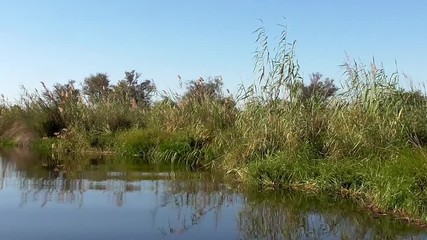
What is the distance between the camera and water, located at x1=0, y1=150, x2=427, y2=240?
6.09 meters

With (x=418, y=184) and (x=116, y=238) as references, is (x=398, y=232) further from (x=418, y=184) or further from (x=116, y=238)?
(x=116, y=238)

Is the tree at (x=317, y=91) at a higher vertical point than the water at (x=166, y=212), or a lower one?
higher

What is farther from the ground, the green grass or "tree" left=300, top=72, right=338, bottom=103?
"tree" left=300, top=72, right=338, bottom=103

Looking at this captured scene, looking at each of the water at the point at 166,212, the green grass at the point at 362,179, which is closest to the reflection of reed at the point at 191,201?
the water at the point at 166,212

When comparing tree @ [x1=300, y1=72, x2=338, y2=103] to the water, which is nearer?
the water

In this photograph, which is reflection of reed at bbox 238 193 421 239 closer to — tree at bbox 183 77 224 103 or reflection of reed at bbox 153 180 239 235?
reflection of reed at bbox 153 180 239 235

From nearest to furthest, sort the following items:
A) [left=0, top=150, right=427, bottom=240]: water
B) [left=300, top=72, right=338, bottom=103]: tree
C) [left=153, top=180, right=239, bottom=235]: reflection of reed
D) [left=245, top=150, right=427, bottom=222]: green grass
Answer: [left=0, top=150, right=427, bottom=240]: water, [left=153, top=180, right=239, bottom=235]: reflection of reed, [left=245, top=150, right=427, bottom=222]: green grass, [left=300, top=72, right=338, bottom=103]: tree

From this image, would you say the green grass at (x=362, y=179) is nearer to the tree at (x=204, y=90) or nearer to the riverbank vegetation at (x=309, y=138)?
the riverbank vegetation at (x=309, y=138)

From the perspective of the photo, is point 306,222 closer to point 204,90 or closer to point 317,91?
point 317,91

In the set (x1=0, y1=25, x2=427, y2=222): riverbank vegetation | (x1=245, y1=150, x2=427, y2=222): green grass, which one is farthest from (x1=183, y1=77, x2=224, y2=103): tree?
(x1=245, y1=150, x2=427, y2=222): green grass

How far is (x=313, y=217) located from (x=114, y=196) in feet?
9.69

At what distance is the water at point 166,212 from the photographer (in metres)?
6.09

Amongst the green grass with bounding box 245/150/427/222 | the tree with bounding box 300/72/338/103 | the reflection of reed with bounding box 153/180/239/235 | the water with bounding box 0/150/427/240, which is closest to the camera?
the water with bounding box 0/150/427/240

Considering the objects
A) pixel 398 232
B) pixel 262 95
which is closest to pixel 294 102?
pixel 262 95
